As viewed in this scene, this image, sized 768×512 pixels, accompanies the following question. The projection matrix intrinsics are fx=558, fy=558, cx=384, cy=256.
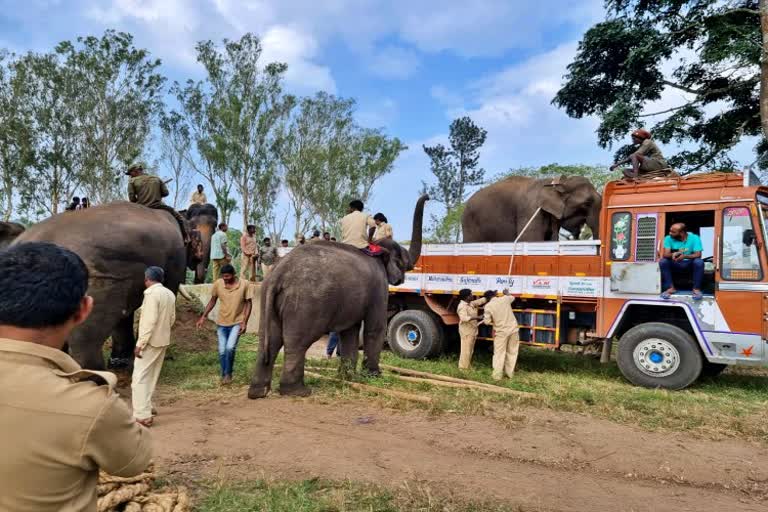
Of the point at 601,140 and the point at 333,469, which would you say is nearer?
the point at 333,469

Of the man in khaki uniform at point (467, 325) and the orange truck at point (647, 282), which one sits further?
the man in khaki uniform at point (467, 325)

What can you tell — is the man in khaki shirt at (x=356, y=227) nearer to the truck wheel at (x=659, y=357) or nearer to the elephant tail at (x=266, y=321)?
the elephant tail at (x=266, y=321)

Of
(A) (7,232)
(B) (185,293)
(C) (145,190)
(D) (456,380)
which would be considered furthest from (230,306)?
(B) (185,293)

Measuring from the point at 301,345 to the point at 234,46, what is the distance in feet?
81.2

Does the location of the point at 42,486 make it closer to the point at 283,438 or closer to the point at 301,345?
the point at 283,438

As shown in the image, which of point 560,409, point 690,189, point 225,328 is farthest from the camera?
point 690,189

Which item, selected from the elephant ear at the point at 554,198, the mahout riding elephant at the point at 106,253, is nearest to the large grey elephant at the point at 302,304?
the mahout riding elephant at the point at 106,253

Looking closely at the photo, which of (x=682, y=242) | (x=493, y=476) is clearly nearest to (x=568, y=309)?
(x=682, y=242)

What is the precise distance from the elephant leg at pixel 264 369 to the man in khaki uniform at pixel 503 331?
3.36m

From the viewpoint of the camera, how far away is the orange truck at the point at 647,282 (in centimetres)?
734

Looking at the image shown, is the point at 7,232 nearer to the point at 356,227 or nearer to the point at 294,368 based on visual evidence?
the point at 294,368

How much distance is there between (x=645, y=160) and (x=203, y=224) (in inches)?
308

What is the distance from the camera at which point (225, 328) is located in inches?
288

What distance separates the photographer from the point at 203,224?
10391 mm
